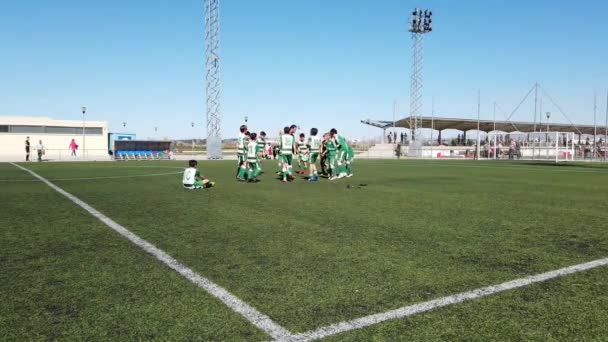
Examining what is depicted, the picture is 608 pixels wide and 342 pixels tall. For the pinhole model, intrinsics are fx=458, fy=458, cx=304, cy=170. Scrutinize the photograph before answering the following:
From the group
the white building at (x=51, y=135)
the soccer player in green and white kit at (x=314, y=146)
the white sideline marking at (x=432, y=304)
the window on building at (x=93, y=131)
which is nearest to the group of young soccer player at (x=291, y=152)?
the soccer player in green and white kit at (x=314, y=146)

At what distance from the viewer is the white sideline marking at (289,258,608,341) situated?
10.4 ft

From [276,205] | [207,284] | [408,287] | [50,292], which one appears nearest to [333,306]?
[408,287]

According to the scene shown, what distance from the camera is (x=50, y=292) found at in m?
3.97

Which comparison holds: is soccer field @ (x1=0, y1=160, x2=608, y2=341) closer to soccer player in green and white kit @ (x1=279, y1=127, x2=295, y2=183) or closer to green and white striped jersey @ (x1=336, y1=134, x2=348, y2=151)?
soccer player in green and white kit @ (x1=279, y1=127, x2=295, y2=183)

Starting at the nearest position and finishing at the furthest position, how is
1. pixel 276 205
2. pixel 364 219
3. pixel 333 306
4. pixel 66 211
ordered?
pixel 333 306 < pixel 364 219 < pixel 66 211 < pixel 276 205

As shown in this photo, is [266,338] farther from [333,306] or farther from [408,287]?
[408,287]

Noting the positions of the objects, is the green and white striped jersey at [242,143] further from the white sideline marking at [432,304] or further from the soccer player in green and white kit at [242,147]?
the white sideline marking at [432,304]

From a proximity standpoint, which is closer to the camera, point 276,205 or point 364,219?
point 364,219

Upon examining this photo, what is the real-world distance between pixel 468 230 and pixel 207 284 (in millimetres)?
4207

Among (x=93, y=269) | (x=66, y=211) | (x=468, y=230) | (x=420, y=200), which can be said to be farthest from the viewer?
(x=420, y=200)

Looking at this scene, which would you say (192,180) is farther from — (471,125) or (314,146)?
(471,125)

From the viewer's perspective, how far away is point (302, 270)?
4633mm

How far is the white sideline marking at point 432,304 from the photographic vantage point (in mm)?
3172

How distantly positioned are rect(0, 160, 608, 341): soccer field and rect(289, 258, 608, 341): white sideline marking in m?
0.04
